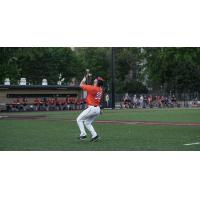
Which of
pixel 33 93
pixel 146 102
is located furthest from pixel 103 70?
pixel 33 93

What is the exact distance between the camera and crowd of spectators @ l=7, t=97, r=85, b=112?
152 ft

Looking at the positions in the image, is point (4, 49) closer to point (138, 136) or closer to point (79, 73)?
point (138, 136)

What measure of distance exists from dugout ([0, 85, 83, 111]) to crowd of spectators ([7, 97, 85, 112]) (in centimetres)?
13

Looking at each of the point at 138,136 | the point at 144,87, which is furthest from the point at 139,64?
the point at 138,136

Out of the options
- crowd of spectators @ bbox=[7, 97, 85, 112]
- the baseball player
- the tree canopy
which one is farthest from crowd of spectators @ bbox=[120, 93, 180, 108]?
the baseball player

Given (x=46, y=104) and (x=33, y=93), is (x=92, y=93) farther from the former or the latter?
(x=46, y=104)

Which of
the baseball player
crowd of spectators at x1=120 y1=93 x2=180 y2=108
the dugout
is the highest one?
the baseball player

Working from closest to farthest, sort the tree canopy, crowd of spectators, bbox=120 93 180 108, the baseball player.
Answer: the baseball player, crowd of spectators, bbox=120 93 180 108, the tree canopy

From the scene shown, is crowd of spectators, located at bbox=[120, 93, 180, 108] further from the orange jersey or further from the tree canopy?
the orange jersey

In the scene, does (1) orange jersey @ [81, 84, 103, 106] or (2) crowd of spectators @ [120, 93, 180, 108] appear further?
(2) crowd of spectators @ [120, 93, 180, 108]

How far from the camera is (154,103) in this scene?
206 feet

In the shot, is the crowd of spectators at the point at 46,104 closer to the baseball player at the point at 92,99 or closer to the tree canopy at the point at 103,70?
the tree canopy at the point at 103,70

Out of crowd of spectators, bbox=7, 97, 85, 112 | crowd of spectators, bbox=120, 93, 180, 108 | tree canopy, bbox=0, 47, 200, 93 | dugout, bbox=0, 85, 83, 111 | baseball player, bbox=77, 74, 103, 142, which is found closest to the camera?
baseball player, bbox=77, 74, 103, 142
